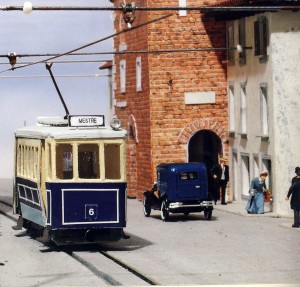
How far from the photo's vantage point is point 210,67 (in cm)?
4503

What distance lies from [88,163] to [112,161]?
0.47 metres

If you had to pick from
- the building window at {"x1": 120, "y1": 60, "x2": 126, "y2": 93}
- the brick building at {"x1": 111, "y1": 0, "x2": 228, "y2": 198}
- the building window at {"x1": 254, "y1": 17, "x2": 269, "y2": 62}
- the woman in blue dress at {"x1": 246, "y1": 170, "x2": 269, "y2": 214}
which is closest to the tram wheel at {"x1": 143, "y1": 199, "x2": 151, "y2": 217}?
the woman in blue dress at {"x1": 246, "y1": 170, "x2": 269, "y2": 214}

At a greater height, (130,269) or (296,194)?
(296,194)

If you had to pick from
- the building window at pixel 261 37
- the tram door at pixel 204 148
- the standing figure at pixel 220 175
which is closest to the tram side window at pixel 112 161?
the building window at pixel 261 37

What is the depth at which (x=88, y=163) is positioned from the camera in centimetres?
2628

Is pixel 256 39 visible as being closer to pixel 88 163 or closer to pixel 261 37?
pixel 261 37

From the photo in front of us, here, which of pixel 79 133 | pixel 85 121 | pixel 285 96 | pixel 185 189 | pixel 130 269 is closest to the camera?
pixel 130 269

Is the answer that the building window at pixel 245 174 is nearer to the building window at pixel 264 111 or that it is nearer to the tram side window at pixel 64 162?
the building window at pixel 264 111

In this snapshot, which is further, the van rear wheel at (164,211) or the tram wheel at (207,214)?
the tram wheel at (207,214)

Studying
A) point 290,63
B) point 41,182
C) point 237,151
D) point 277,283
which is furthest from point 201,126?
point 277,283

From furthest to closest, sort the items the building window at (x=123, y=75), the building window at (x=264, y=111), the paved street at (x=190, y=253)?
the building window at (x=123, y=75) < the building window at (x=264, y=111) < the paved street at (x=190, y=253)

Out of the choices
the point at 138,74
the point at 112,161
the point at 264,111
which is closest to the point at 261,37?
the point at 264,111

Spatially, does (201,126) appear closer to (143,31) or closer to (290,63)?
(143,31)

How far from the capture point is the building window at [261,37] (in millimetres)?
38500
